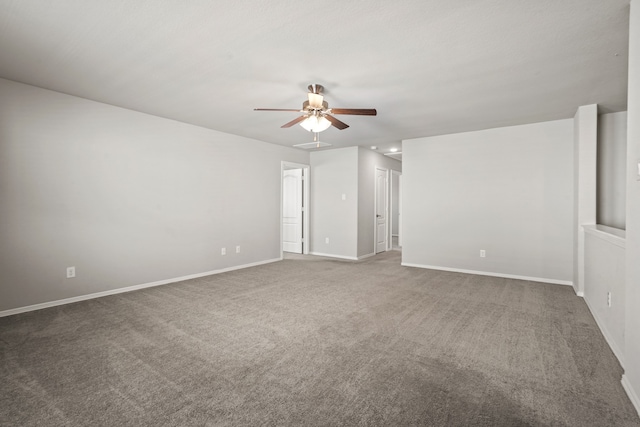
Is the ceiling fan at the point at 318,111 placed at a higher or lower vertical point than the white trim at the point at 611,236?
higher

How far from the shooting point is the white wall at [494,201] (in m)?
4.55

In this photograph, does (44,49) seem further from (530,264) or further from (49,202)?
(530,264)

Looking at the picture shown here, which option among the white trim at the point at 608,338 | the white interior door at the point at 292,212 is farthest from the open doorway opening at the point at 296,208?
the white trim at the point at 608,338

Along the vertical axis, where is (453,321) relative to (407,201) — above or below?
below

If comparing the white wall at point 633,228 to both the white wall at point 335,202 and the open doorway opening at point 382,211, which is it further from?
the open doorway opening at point 382,211

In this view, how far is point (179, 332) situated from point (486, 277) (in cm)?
454

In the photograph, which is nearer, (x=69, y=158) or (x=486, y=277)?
(x=69, y=158)

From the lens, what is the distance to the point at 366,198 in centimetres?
683

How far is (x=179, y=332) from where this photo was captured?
277 cm

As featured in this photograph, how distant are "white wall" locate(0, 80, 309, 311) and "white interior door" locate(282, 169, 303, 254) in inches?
67.3

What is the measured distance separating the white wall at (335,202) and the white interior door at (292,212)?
318 millimetres

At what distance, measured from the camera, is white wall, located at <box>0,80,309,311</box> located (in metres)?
3.25

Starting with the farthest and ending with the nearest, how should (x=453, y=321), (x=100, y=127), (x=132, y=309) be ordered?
(x=100, y=127)
(x=132, y=309)
(x=453, y=321)

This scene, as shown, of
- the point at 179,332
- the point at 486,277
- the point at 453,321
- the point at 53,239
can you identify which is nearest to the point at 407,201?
the point at 486,277
